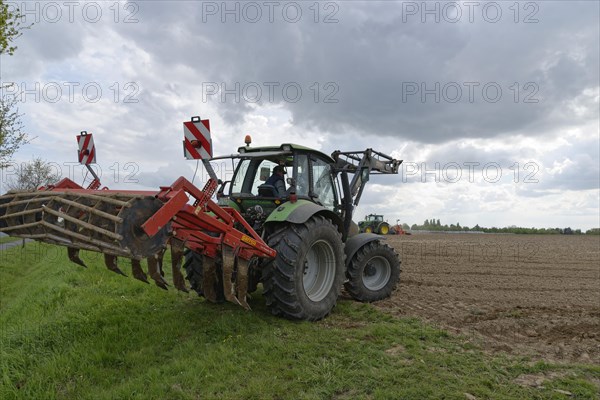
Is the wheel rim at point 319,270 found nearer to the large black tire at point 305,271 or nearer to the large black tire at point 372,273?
the large black tire at point 305,271

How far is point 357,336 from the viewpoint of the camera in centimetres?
491

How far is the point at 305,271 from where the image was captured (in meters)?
5.84

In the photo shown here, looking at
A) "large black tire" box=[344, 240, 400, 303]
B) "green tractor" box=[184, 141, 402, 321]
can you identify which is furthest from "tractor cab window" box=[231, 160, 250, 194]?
"large black tire" box=[344, 240, 400, 303]

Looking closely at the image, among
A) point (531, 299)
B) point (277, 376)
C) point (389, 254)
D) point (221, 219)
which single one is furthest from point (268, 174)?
point (531, 299)

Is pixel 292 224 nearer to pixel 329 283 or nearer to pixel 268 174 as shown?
pixel 329 283

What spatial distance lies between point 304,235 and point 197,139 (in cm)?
174

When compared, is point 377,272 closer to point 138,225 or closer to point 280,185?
point 280,185

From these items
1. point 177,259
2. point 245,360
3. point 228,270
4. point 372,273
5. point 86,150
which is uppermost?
point 86,150

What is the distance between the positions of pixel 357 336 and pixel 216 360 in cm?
163

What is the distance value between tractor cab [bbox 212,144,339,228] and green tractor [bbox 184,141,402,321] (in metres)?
0.01

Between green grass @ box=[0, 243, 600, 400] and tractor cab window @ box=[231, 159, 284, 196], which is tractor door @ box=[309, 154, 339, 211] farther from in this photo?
green grass @ box=[0, 243, 600, 400]

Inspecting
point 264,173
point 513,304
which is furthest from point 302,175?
point 513,304

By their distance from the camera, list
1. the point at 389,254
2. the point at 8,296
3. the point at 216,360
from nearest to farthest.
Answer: the point at 216,360 < the point at 389,254 < the point at 8,296

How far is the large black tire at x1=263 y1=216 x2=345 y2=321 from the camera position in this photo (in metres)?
5.15
